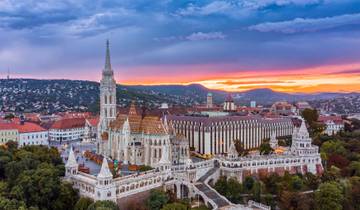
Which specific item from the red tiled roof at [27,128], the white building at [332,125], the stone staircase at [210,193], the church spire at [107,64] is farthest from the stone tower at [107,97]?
the white building at [332,125]

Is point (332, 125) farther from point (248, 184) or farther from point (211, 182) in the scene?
point (211, 182)

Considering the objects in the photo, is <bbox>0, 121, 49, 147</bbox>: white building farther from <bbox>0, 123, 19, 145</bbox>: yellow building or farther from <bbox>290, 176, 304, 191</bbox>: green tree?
<bbox>290, 176, 304, 191</bbox>: green tree

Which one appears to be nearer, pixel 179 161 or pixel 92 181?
pixel 92 181

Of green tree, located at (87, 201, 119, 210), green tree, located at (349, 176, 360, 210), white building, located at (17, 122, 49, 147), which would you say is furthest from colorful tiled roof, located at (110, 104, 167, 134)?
green tree, located at (349, 176, 360, 210)

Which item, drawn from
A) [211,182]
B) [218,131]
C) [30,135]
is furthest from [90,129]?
[211,182]

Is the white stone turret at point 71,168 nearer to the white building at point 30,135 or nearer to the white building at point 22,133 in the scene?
the white building at point 22,133

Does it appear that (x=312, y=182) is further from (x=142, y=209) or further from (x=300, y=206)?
(x=142, y=209)

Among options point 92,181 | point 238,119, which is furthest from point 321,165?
point 92,181
